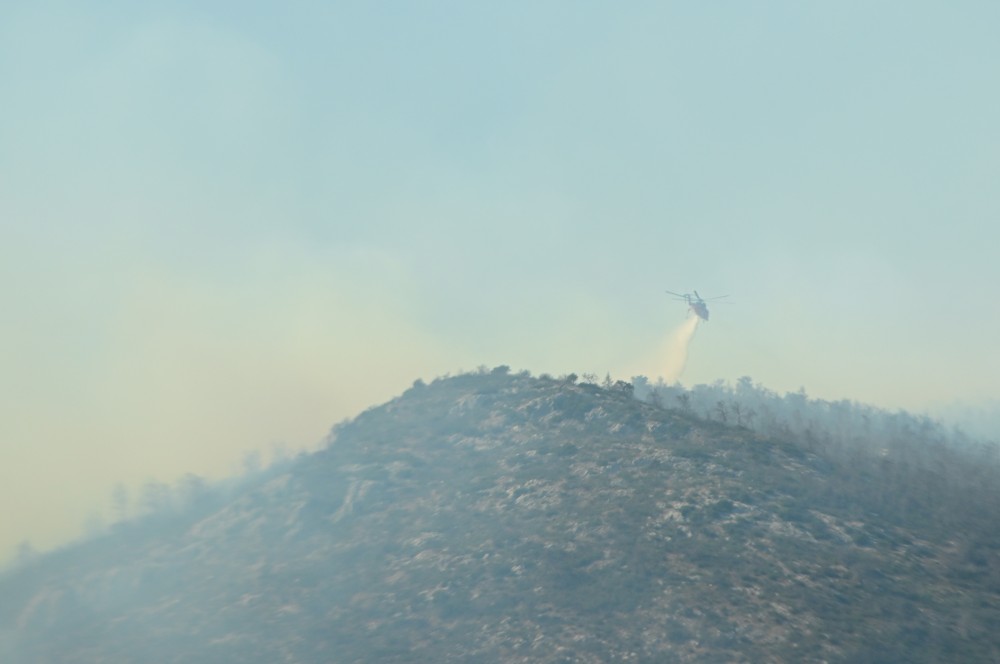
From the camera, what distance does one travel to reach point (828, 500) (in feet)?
560

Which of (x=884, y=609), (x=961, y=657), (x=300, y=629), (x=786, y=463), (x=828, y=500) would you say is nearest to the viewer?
(x=961, y=657)

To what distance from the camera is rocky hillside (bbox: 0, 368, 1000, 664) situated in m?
134

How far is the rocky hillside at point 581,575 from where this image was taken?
134 m

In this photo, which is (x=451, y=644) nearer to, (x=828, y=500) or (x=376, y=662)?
(x=376, y=662)

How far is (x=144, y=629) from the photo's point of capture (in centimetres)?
16388

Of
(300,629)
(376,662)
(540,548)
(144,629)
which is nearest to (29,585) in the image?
(144,629)

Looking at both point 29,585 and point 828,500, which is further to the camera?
point 29,585

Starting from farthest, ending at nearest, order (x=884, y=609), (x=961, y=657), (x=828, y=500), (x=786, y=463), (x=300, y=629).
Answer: (x=786, y=463)
(x=828, y=500)
(x=300, y=629)
(x=884, y=609)
(x=961, y=657)

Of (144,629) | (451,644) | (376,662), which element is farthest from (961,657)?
(144,629)

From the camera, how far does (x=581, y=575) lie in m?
153

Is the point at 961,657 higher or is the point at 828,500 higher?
the point at 828,500

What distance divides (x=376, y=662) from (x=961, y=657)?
7556 centimetres

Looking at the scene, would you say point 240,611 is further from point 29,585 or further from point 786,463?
point 786,463

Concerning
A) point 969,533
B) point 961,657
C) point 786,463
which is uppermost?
point 786,463
